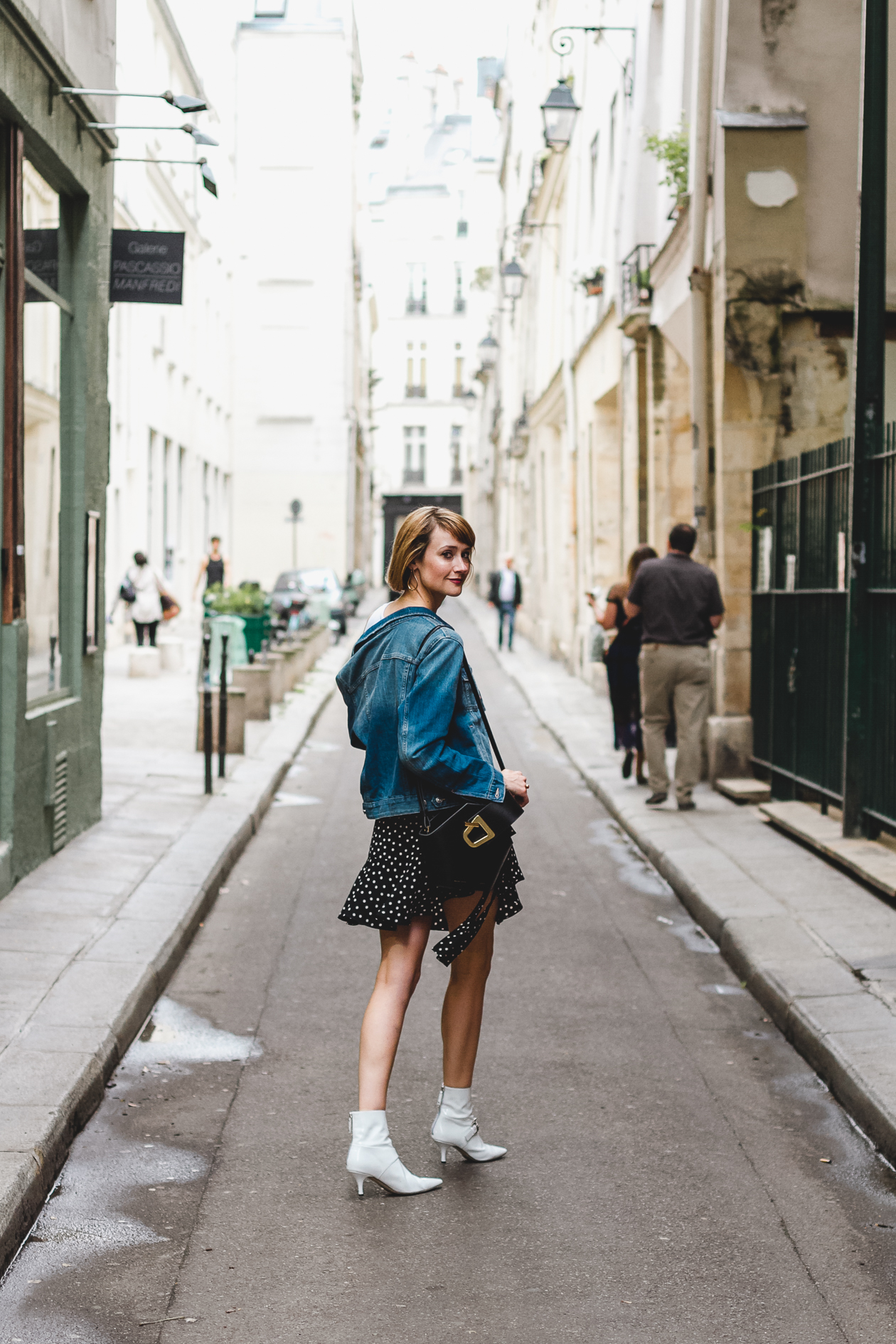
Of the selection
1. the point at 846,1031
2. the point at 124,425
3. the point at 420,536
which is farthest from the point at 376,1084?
the point at 124,425

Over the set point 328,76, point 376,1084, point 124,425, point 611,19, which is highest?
point 328,76

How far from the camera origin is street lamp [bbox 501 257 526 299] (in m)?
33.9

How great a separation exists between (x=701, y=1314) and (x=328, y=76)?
174 ft

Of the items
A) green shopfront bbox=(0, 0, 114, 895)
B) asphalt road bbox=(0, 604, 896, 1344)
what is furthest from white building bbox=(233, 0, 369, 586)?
asphalt road bbox=(0, 604, 896, 1344)

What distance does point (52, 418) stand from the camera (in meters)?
8.96

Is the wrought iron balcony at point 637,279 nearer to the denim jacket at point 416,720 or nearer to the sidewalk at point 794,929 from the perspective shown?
the sidewalk at point 794,929

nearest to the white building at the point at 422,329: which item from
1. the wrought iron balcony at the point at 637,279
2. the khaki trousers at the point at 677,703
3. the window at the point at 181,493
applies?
the window at the point at 181,493

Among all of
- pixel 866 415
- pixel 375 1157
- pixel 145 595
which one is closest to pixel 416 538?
pixel 375 1157

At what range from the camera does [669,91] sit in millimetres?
15672

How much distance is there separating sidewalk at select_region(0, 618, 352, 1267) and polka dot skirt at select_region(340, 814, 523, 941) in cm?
110

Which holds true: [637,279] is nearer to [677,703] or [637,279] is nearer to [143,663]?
[677,703]

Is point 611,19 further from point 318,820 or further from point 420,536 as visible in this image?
point 420,536

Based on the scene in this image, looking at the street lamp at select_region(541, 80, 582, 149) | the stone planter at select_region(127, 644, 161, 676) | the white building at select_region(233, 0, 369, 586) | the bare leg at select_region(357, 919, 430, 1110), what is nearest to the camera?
the bare leg at select_region(357, 919, 430, 1110)

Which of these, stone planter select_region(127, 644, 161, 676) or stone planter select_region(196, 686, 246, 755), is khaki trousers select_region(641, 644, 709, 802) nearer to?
stone planter select_region(196, 686, 246, 755)
